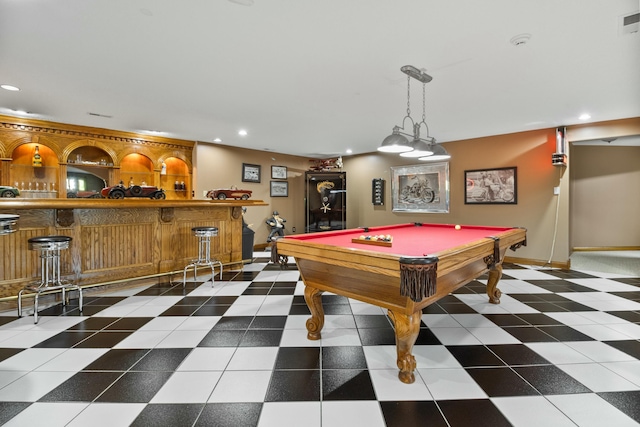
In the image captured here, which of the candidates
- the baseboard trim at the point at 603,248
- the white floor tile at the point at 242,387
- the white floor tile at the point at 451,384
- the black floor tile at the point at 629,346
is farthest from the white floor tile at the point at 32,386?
the baseboard trim at the point at 603,248

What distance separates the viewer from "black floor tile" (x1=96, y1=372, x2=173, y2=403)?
68.9 inches

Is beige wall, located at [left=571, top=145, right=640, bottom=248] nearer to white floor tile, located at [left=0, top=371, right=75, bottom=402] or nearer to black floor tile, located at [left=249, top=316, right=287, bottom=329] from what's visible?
black floor tile, located at [left=249, top=316, right=287, bottom=329]

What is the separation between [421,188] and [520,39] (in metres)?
4.60

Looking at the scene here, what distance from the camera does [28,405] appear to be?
1.68 meters

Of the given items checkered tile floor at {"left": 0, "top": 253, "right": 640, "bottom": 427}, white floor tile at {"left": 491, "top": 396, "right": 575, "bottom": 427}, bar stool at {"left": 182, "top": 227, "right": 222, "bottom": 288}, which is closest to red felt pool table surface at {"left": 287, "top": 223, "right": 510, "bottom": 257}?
checkered tile floor at {"left": 0, "top": 253, "right": 640, "bottom": 427}

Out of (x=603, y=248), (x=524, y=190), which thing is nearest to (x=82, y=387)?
(x=524, y=190)

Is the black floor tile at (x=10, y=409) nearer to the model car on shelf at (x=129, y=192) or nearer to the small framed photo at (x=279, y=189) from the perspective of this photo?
the model car on shelf at (x=129, y=192)

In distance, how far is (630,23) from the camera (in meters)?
2.25

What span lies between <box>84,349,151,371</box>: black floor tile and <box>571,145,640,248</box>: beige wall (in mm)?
8644

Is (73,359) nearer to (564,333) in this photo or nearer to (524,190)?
(564,333)

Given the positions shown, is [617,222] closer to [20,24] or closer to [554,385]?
[554,385]

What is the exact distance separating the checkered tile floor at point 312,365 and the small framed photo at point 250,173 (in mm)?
4234

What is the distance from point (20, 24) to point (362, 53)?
2742mm

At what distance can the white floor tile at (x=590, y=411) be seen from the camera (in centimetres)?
156
